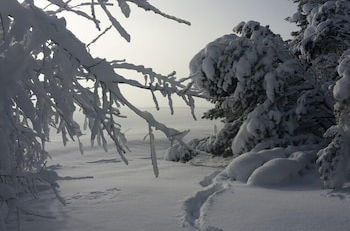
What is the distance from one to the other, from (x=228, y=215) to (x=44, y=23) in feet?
8.89

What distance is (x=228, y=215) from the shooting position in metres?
3.97

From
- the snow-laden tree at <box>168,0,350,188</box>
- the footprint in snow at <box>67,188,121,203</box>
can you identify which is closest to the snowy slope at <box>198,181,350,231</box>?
the footprint in snow at <box>67,188,121,203</box>

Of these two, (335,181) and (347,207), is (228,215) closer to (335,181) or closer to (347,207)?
(347,207)

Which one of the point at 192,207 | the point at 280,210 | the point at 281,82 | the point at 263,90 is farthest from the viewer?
the point at 263,90

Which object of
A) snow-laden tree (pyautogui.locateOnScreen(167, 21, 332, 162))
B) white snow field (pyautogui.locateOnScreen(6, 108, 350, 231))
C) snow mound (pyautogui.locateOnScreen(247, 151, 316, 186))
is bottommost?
white snow field (pyautogui.locateOnScreen(6, 108, 350, 231))

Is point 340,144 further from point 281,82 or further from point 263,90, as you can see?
point 263,90

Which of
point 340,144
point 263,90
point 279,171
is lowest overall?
point 279,171

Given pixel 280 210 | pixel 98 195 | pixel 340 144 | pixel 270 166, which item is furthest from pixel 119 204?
pixel 340 144

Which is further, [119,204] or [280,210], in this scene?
[119,204]

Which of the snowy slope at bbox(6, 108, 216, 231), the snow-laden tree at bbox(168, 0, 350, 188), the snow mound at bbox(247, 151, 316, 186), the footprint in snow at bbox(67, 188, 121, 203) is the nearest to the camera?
the snowy slope at bbox(6, 108, 216, 231)

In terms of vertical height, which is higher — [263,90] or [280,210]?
[263,90]

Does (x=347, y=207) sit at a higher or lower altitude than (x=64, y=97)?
lower

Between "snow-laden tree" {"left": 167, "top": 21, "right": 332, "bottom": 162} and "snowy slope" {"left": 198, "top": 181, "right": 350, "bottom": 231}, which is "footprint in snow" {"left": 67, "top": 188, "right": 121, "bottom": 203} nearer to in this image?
"snowy slope" {"left": 198, "top": 181, "right": 350, "bottom": 231}

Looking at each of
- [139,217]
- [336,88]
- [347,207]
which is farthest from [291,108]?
[139,217]
